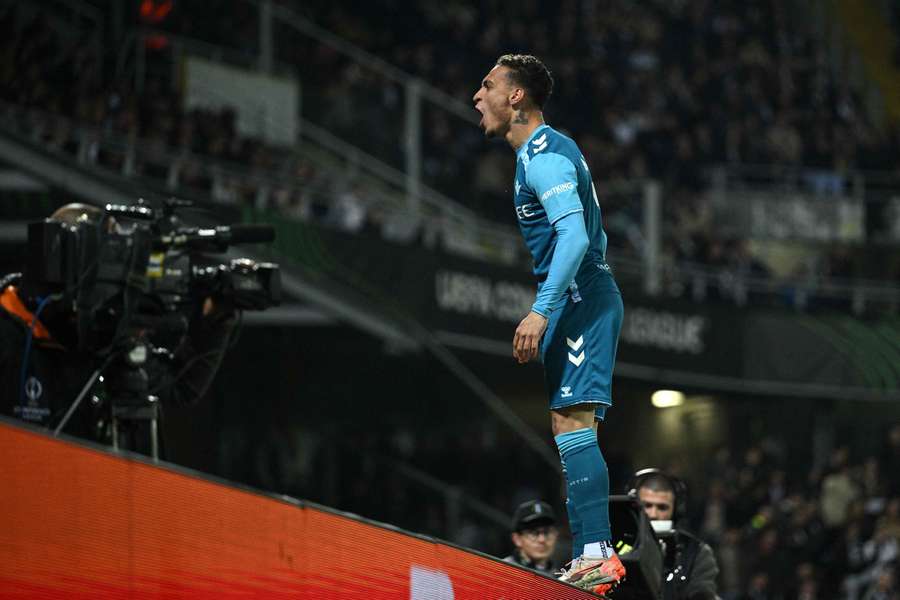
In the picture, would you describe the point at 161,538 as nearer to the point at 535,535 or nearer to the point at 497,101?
the point at 497,101

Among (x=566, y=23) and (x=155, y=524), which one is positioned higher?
(x=566, y=23)

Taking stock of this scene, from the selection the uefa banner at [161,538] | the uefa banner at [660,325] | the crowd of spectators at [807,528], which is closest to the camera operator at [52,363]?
the uefa banner at [161,538]

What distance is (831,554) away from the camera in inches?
538

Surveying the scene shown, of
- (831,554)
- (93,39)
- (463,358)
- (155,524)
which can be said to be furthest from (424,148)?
(155,524)

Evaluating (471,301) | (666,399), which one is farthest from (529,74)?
(666,399)

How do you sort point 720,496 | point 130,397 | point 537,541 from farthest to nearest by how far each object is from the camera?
point 720,496
point 537,541
point 130,397

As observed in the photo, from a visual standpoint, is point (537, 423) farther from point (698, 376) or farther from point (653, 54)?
point (653, 54)

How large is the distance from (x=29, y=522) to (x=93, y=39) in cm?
968

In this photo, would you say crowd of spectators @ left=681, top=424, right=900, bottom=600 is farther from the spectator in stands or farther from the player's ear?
the player's ear

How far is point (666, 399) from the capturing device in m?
17.7

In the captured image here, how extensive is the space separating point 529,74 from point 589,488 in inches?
51.9

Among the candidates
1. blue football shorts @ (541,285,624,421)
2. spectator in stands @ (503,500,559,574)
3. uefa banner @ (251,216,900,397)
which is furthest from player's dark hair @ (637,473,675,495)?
uefa banner @ (251,216,900,397)

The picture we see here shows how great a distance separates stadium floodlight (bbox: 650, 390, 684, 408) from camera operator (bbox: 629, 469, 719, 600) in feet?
37.1

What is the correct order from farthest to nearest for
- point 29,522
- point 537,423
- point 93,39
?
point 537,423
point 93,39
point 29,522
